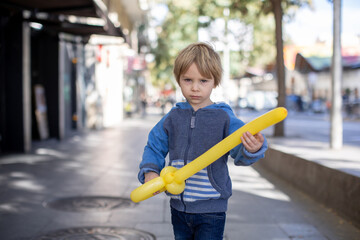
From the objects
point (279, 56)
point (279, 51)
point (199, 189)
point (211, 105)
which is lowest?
point (199, 189)

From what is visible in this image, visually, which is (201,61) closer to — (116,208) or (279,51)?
(116,208)

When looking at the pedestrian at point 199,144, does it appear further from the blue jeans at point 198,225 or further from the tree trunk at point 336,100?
the tree trunk at point 336,100

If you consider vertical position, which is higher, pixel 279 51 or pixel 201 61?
pixel 279 51

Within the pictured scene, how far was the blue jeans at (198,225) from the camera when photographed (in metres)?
2.63

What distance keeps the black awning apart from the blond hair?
785 cm

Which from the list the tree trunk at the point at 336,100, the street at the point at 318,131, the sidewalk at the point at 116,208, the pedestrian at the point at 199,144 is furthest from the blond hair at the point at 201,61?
the street at the point at 318,131

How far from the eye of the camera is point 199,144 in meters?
2.64

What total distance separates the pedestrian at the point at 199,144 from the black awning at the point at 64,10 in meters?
7.86

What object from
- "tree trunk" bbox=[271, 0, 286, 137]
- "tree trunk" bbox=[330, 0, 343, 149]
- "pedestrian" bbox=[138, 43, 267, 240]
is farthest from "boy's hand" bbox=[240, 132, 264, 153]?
"tree trunk" bbox=[271, 0, 286, 137]

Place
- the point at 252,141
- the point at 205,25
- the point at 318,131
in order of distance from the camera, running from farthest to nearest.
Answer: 1. the point at 205,25
2. the point at 318,131
3. the point at 252,141

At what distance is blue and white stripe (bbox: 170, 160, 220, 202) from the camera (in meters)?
2.61

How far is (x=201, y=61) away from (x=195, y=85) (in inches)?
4.7

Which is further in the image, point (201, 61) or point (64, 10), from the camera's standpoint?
point (64, 10)

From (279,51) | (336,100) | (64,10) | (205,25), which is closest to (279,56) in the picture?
(279,51)
